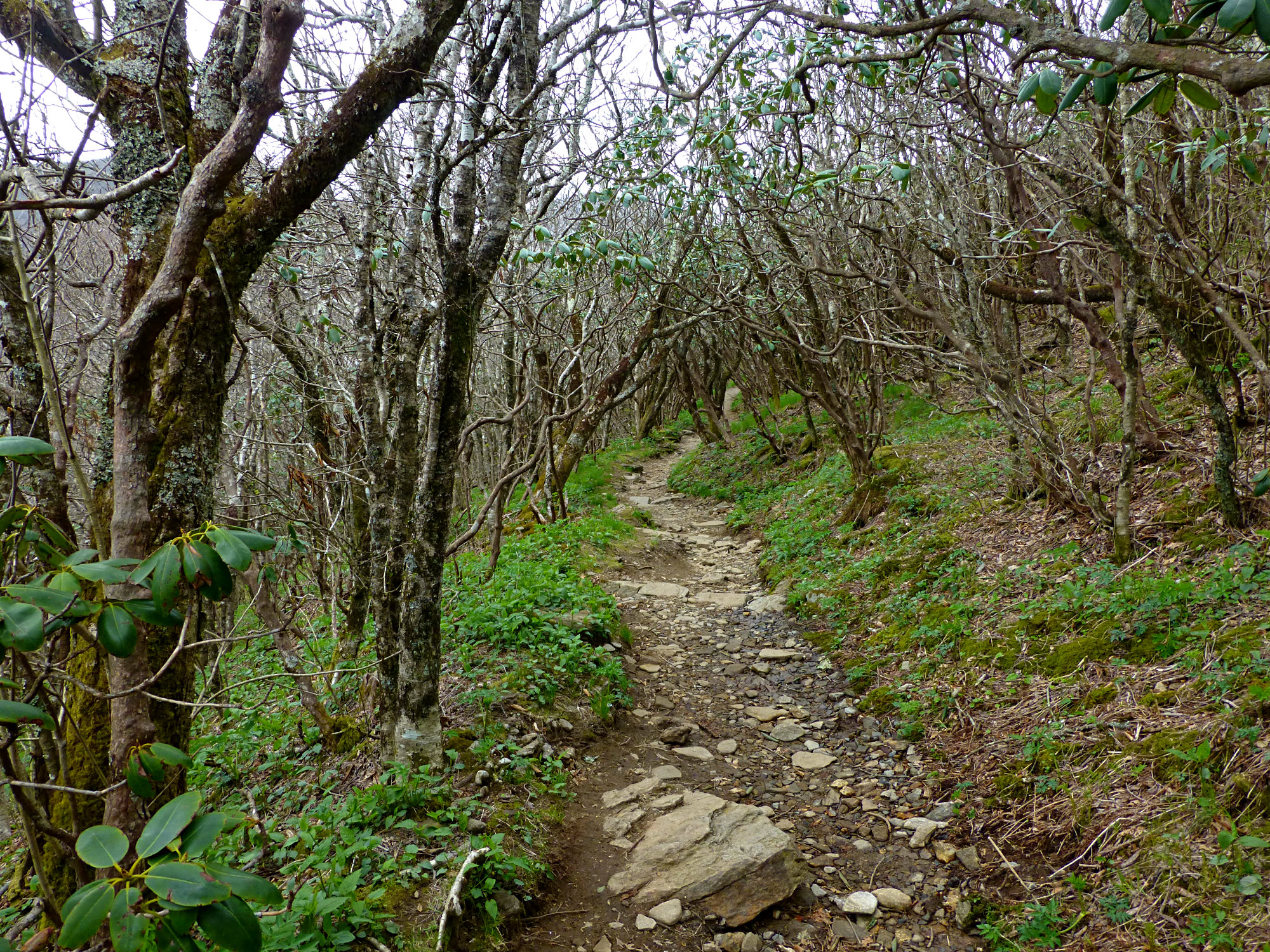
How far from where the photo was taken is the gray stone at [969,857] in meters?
3.17

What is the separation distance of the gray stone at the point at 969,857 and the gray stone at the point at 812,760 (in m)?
1.04

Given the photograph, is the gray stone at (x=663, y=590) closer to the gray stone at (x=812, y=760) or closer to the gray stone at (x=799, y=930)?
the gray stone at (x=812, y=760)

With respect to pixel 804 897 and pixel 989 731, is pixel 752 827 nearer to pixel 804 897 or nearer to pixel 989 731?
pixel 804 897

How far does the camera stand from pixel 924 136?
6664 millimetres

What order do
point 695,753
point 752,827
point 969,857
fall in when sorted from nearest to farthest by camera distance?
1. point 969,857
2. point 752,827
3. point 695,753

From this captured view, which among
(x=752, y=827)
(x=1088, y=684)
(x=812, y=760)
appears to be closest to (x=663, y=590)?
(x=812, y=760)

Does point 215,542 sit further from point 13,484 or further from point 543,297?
point 543,297

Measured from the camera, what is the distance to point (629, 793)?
13.0 feet

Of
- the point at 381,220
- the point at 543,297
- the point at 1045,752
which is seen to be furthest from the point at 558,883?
the point at 543,297

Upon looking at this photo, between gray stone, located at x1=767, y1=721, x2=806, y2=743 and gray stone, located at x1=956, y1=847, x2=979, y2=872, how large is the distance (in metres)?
1.40

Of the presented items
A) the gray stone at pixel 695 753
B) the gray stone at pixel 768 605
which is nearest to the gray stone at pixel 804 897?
the gray stone at pixel 695 753

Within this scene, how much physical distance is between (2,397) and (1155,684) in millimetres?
5635

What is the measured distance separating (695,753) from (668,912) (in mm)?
1458

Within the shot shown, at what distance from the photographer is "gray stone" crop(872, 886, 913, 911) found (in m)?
3.07
